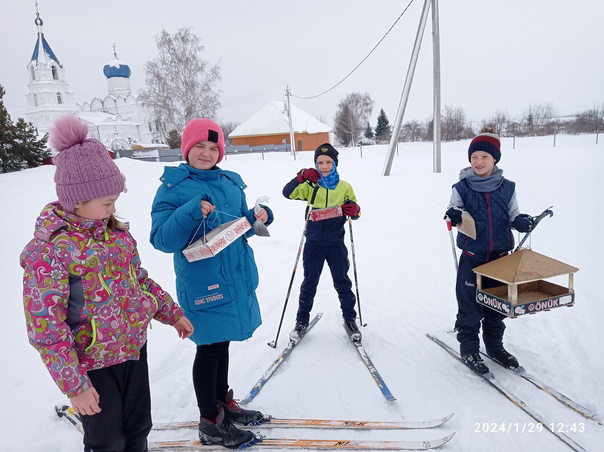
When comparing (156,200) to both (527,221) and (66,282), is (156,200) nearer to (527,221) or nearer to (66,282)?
(66,282)


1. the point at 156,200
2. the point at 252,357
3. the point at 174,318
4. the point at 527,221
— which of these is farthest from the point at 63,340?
the point at 527,221

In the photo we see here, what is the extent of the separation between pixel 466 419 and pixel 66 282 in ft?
8.52

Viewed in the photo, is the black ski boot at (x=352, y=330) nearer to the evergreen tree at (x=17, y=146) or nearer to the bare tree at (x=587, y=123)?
the evergreen tree at (x=17, y=146)

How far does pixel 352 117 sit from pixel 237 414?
2077 inches

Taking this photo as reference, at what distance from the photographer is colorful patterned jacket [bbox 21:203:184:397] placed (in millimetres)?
1395

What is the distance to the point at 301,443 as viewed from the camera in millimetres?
2314

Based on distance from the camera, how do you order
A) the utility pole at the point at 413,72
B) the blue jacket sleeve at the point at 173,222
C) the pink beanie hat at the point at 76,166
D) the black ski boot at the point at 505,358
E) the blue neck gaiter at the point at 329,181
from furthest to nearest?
1. the utility pole at the point at 413,72
2. the blue neck gaiter at the point at 329,181
3. the black ski boot at the point at 505,358
4. the blue jacket sleeve at the point at 173,222
5. the pink beanie hat at the point at 76,166

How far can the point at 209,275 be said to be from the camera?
2.18 metres

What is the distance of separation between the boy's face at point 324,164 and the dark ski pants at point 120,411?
2.30 meters

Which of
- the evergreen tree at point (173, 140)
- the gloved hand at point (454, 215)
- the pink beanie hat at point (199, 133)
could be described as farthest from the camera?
the evergreen tree at point (173, 140)

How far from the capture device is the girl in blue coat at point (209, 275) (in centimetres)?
213

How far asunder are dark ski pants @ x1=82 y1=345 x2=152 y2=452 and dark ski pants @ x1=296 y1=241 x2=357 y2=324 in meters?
1.97

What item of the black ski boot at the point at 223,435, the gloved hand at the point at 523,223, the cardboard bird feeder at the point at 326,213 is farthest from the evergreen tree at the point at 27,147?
the gloved hand at the point at 523,223

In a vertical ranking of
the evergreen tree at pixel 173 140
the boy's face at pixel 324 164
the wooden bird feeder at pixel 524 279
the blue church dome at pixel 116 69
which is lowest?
the wooden bird feeder at pixel 524 279
